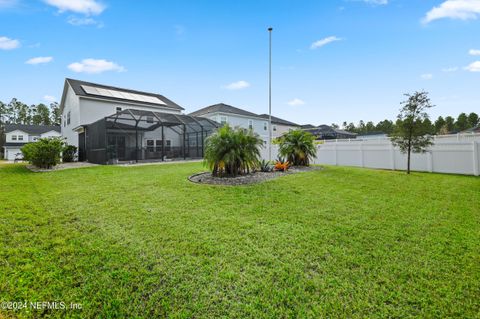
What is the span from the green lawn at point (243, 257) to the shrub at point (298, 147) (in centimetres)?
576

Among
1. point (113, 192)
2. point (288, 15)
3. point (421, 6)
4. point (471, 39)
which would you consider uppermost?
point (288, 15)

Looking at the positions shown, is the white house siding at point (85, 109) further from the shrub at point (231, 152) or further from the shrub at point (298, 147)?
the shrub at point (298, 147)

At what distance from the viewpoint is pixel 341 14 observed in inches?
414

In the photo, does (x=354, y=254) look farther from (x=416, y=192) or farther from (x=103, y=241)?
(x=416, y=192)

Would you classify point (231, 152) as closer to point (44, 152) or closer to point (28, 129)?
point (44, 152)

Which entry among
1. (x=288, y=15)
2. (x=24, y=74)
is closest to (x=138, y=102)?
(x=24, y=74)

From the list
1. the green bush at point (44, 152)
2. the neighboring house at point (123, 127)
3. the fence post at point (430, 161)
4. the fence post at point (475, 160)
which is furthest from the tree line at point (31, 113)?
the fence post at point (475, 160)

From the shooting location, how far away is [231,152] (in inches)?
298

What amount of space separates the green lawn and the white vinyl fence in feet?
19.7

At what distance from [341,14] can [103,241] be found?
43.0 feet

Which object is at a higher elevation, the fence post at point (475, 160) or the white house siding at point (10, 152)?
the white house siding at point (10, 152)

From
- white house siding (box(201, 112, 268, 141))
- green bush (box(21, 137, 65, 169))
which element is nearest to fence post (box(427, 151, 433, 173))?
white house siding (box(201, 112, 268, 141))

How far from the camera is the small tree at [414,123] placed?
9.31m

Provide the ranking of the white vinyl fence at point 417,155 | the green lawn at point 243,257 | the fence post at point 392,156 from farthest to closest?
the fence post at point 392,156
the white vinyl fence at point 417,155
the green lawn at point 243,257
